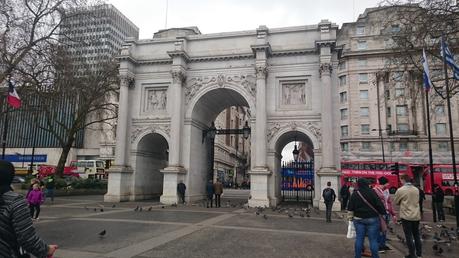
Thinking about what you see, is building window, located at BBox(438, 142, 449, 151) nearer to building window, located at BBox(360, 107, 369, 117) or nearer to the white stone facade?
building window, located at BBox(360, 107, 369, 117)

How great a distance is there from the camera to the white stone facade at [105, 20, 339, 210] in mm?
22444

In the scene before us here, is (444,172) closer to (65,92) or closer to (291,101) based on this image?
(291,101)

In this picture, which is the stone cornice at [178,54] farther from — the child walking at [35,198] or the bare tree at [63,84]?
the child walking at [35,198]

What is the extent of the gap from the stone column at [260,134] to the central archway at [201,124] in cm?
123

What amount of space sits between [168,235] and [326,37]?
681 inches

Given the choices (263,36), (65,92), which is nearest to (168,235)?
(263,36)

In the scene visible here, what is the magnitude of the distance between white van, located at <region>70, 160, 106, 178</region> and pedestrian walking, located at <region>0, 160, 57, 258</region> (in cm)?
5356

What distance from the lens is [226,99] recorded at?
27.8 m

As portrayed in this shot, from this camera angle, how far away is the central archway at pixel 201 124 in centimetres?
2477

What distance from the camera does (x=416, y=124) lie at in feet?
163

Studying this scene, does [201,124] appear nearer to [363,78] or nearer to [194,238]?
[194,238]

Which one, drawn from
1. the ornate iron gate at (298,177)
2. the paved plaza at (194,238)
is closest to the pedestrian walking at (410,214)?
the paved plaza at (194,238)

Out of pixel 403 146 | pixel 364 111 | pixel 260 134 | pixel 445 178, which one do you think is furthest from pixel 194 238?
pixel 364 111

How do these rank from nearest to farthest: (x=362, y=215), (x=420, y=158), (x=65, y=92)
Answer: (x=362, y=215) → (x=65, y=92) → (x=420, y=158)
